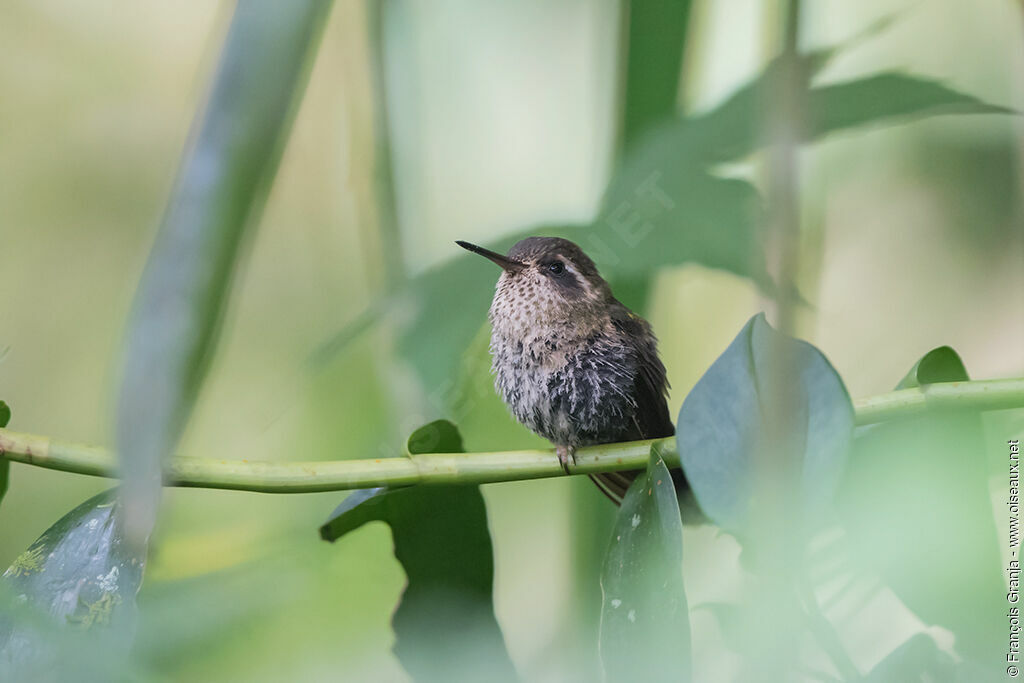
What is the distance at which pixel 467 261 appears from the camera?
0.63 metres

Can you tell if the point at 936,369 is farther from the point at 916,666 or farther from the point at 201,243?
the point at 201,243

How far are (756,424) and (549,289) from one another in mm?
312

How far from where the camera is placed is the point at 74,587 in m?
0.38

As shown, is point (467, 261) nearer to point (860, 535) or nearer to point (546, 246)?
point (546, 246)

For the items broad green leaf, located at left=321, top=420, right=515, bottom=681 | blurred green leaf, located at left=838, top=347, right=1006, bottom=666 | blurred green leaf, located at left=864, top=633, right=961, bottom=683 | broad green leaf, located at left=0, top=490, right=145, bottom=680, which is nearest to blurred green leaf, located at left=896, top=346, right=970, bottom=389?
blurred green leaf, located at left=838, top=347, right=1006, bottom=666

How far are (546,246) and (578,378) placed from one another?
98 millimetres

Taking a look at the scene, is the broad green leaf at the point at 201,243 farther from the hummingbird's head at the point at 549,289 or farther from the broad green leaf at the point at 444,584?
the hummingbird's head at the point at 549,289

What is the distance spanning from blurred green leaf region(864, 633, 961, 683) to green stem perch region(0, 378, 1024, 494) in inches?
4.3

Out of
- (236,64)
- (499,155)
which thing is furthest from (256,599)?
(236,64)

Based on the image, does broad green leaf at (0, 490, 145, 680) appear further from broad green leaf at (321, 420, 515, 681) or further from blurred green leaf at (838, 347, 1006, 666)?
blurred green leaf at (838, 347, 1006, 666)

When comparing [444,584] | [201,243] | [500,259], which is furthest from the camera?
[500,259]

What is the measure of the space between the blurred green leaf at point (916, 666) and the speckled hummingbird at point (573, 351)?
9.6 inches

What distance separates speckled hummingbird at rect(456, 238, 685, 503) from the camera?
0.61 metres

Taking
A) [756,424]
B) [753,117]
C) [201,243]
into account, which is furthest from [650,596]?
[753,117]
